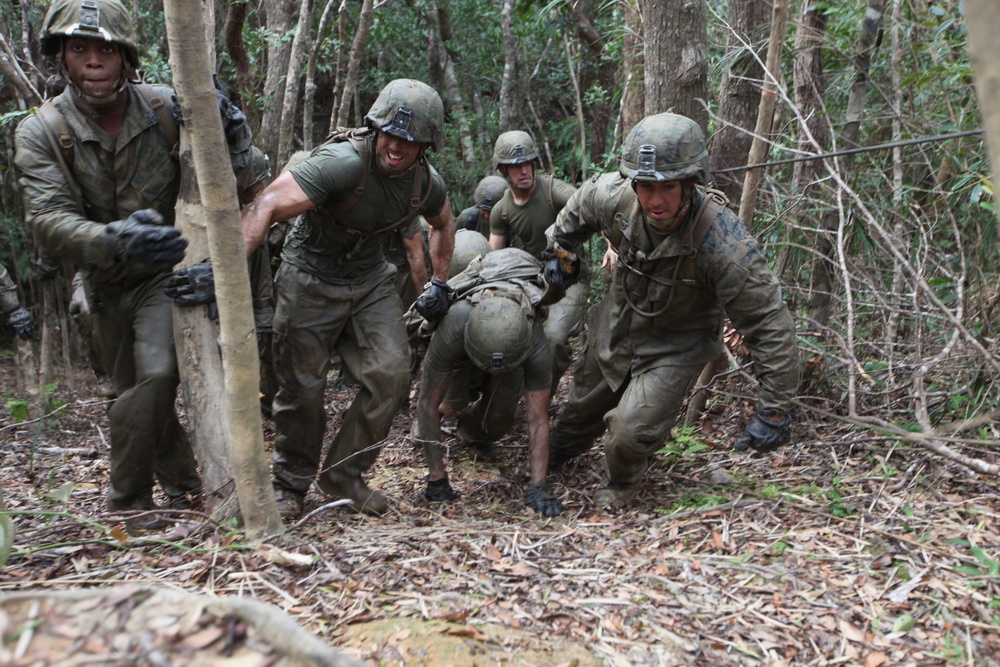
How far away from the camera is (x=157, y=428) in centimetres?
436

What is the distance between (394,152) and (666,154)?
1.54 meters

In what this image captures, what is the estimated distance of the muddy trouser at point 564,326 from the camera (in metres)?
6.84

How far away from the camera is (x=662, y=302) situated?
16.0 ft

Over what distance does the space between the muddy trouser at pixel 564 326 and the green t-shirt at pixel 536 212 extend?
2.63 feet

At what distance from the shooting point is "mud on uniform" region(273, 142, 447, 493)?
194 inches

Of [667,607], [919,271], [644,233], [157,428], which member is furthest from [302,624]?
[919,271]

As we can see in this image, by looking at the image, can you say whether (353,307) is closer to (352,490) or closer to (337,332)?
(337,332)

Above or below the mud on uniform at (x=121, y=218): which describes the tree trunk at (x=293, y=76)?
above

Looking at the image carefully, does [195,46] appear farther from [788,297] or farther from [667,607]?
[788,297]

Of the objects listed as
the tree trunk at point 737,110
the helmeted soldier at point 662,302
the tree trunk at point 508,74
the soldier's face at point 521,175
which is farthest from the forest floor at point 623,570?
the tree trunk at point 508,74

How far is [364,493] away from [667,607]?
7.11ft

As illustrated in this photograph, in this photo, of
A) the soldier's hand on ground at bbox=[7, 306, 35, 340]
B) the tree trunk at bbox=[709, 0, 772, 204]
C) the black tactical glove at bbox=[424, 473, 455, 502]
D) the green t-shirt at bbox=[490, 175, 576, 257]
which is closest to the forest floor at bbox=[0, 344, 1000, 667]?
the black tactical glove at bbox=[424, 473, 455, 502]

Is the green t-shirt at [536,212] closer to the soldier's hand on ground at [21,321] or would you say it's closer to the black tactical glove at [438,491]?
the black tactical glove at [438,491]

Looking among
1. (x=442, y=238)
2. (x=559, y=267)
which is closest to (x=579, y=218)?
(x=559, y=267)
